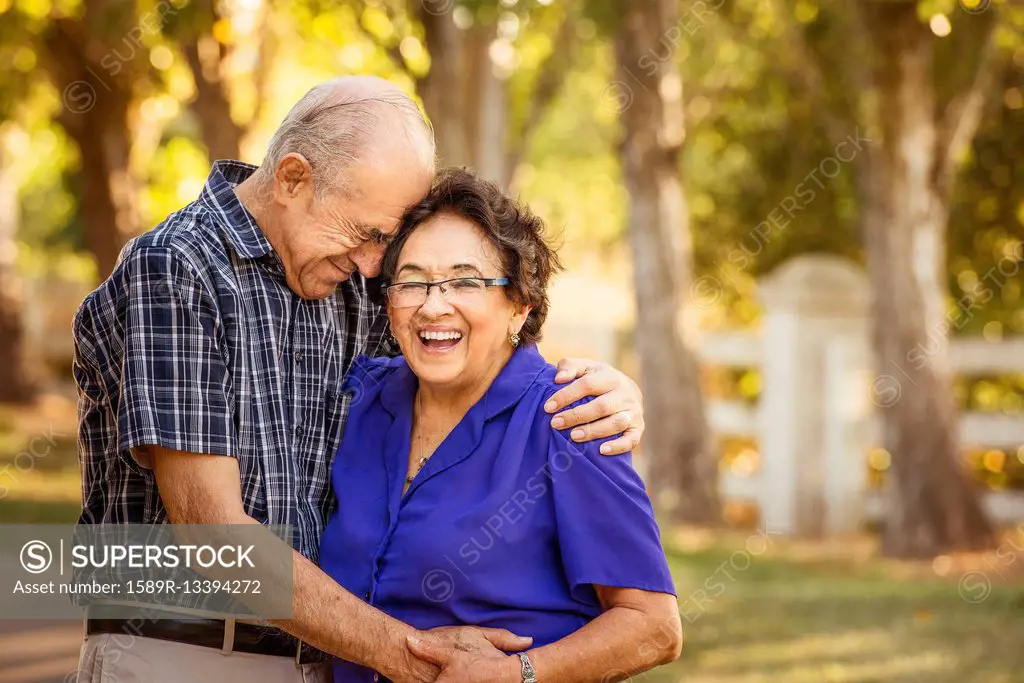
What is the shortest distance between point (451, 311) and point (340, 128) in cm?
47

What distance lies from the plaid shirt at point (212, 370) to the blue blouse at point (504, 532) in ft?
0.61

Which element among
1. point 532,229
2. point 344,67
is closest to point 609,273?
point 344,67

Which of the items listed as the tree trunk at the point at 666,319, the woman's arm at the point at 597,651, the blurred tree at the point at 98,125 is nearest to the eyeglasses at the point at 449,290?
the woman's arm at the point at 597,651

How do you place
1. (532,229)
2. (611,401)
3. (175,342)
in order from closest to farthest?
(175,342) < (611,401) < (532,229)

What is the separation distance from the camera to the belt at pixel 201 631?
2568 millimetres

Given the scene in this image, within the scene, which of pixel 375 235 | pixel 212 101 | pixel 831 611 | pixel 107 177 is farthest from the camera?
pixel 107 177

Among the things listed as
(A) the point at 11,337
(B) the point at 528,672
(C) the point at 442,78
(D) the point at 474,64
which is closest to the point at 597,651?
(B) the point at 528,672

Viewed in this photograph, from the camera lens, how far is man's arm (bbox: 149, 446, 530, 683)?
7.99 ft

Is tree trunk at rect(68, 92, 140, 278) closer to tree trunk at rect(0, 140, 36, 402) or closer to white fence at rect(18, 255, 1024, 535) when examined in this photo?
tree trunk at rect(0, 140, 36, 402)

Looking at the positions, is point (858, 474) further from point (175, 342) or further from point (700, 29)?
point (175, 342)

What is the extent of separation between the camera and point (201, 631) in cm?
257

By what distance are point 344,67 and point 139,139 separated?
232 cm

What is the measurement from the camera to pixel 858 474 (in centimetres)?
1020

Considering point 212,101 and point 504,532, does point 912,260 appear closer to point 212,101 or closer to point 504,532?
point 212,101
